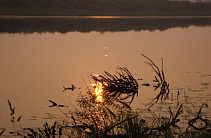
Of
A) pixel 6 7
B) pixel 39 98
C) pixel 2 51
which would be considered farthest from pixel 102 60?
pixel 6 7

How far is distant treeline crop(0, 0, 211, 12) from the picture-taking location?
6700 centimetres

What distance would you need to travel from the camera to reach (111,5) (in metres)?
76.6

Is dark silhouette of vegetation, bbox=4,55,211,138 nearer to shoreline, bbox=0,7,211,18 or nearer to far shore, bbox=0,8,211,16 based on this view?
shoreline, bbox=0,7,211,18

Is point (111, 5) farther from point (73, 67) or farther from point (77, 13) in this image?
point (73, 67)

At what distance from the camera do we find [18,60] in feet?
61.2

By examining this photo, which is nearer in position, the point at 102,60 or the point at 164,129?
the point at 164,129

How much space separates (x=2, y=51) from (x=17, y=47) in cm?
187

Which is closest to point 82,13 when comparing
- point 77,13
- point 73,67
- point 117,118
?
point 77,13

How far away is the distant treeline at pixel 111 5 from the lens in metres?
67.0

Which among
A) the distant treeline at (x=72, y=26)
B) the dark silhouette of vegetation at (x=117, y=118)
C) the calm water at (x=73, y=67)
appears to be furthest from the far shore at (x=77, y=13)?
the dark silhouette of vegetation at (x=117, y=118)

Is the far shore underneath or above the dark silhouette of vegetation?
underneath

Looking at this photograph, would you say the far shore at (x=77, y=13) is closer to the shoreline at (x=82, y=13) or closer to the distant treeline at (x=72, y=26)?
the shoreline at (x=82, y=13)

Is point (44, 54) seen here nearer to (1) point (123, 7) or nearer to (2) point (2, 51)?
(2) point (2, 51)

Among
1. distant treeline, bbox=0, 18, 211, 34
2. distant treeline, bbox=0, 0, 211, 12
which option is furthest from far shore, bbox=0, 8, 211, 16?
distant treeline, bbox=0, 18, 211, 34
